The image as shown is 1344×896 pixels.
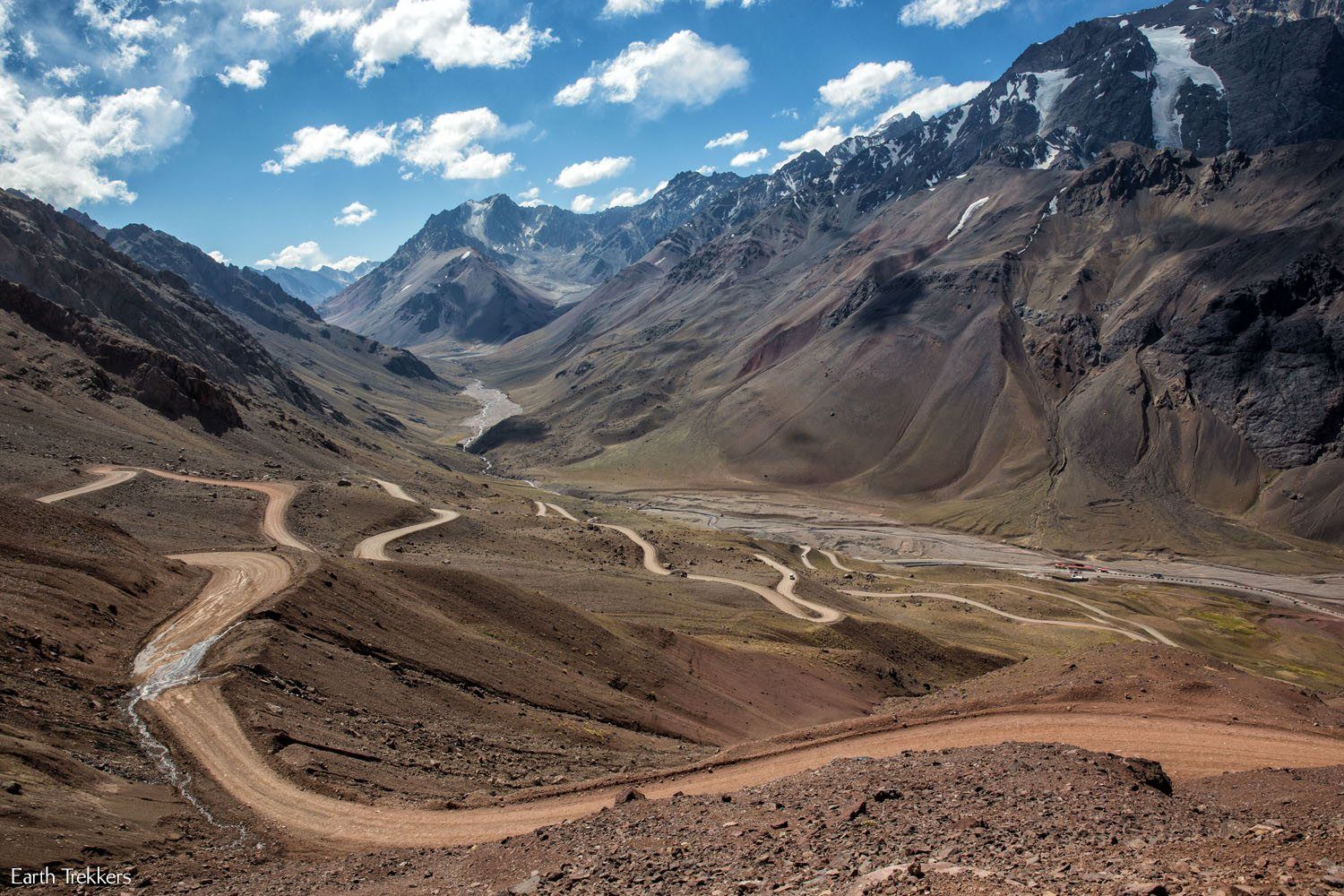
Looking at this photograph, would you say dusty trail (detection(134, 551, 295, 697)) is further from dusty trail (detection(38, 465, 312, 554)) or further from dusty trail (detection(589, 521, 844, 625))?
dusty trail (detection(589, 521, 844, 625))

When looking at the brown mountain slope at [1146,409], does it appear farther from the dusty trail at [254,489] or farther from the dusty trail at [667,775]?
the dusty trail at [254,489]

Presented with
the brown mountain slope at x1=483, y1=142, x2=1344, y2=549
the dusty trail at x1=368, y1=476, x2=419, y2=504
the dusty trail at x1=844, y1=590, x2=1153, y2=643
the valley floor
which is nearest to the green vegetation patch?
the dusty trail at x1=844, y1=590, x2=1153, y2=643

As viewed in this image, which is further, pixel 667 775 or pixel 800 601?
pixel 800 601

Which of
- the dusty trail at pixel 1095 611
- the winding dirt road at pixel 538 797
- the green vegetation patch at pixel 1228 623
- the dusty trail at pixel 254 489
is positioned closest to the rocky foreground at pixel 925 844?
the winding dirt road at pixel 538 797

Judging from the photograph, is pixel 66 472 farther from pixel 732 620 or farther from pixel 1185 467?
pixel 1185 467

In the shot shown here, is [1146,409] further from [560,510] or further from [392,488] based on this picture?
[392,488]

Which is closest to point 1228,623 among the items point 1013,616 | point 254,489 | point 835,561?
A: point 1013,616

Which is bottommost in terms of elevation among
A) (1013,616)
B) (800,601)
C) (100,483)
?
(1013,616)
